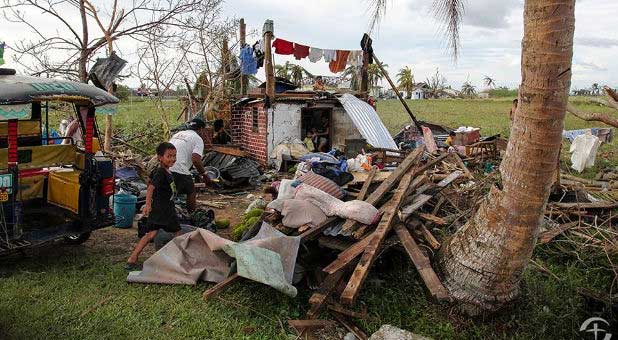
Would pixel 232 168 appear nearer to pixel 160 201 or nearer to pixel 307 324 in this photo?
pixel 160 201

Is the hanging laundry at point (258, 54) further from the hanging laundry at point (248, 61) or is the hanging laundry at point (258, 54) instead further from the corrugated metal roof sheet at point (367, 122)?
the corrugated metal roof sheet at point (367, 122)

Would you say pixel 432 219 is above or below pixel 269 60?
below

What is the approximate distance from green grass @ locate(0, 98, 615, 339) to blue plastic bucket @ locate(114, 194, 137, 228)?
172 cm

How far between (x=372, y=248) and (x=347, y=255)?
308mm

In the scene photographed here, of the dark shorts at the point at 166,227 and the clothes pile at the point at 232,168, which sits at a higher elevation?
the clothes pile at the point at 232,168

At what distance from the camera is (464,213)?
21.0 ft

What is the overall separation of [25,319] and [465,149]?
11619 mm

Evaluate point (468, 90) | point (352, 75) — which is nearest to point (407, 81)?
point (468, 90)

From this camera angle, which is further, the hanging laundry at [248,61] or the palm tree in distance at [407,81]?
the palm tree in distance at [407,81]

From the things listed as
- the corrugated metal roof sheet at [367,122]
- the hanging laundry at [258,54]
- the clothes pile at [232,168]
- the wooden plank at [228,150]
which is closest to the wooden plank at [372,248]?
the clothes pile at [232,168]

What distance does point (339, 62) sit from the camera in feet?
49.3

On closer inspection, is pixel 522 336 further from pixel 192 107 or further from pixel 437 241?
pixel 192 107

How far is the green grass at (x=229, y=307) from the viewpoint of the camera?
4320 mm

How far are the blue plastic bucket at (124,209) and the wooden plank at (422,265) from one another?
182 inches
